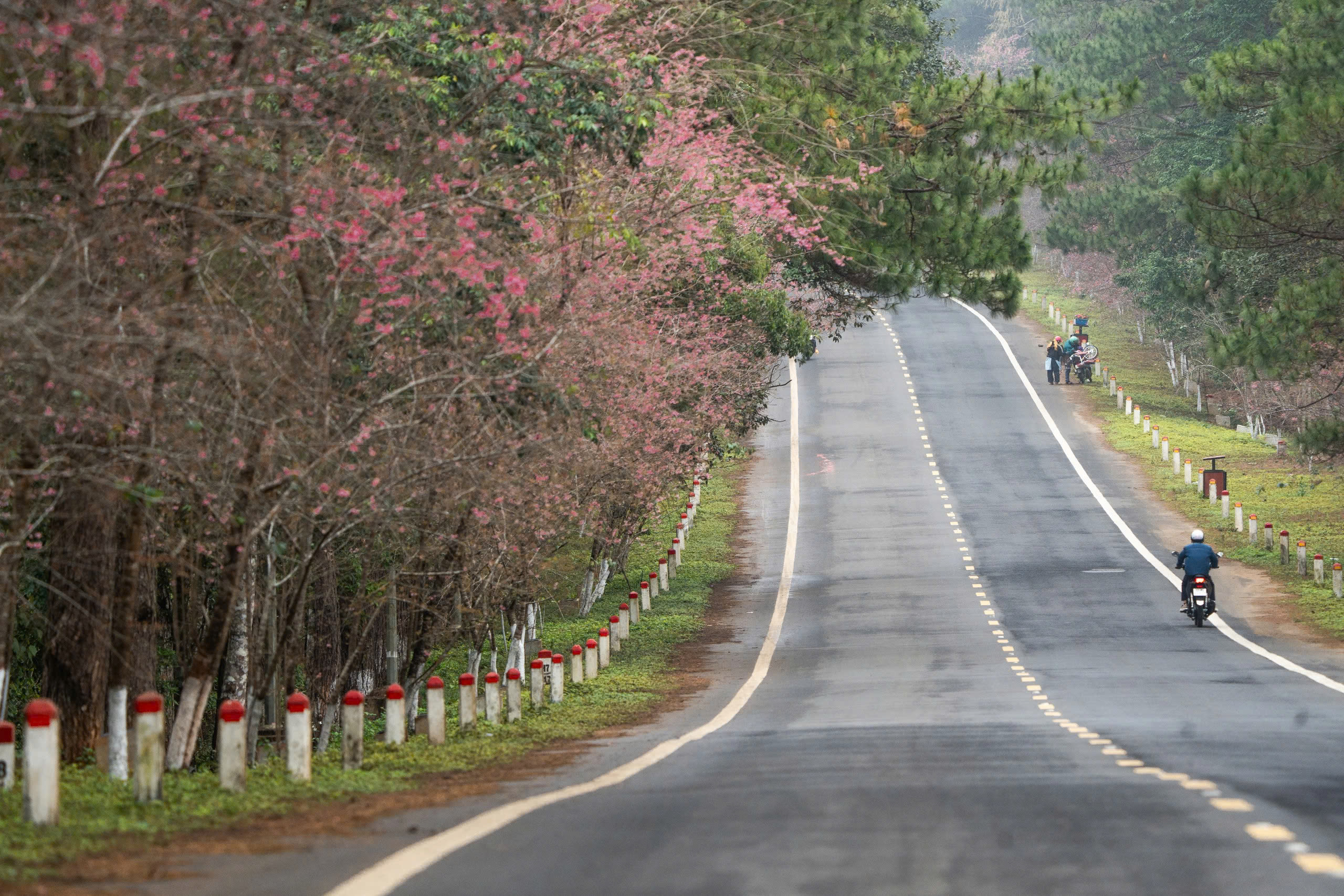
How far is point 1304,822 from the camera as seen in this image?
9.29 m

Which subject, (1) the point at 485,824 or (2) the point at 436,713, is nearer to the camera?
(1) the point at 485,824

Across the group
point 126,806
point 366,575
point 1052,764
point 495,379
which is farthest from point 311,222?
point 366,575

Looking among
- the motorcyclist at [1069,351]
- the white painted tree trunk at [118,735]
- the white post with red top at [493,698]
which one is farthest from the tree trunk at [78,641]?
the motorcyclist at [1069,351]

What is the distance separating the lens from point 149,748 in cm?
1064

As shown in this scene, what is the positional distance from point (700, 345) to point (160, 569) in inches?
459

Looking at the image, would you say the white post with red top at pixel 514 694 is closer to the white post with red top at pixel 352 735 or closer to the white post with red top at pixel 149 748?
the white post with red top at pixel 352 735

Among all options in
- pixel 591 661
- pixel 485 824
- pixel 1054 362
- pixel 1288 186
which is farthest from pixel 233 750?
pixel 1054 362

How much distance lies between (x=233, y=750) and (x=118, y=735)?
8.75ft

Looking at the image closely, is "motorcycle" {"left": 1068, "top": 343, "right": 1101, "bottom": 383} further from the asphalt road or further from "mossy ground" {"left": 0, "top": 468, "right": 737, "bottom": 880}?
"mossy ground" {"left": 0, "top": 468, "right": 737, "bottom": 880}

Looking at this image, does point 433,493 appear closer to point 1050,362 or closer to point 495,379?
point 495,379

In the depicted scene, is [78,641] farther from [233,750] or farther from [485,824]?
[485,824]

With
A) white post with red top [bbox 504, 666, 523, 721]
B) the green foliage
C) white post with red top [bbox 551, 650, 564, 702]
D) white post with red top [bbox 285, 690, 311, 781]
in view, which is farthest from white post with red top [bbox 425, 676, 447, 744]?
Answer: the green foliage

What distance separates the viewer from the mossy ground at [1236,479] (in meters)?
36.2

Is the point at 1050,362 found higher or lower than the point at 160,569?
higher
